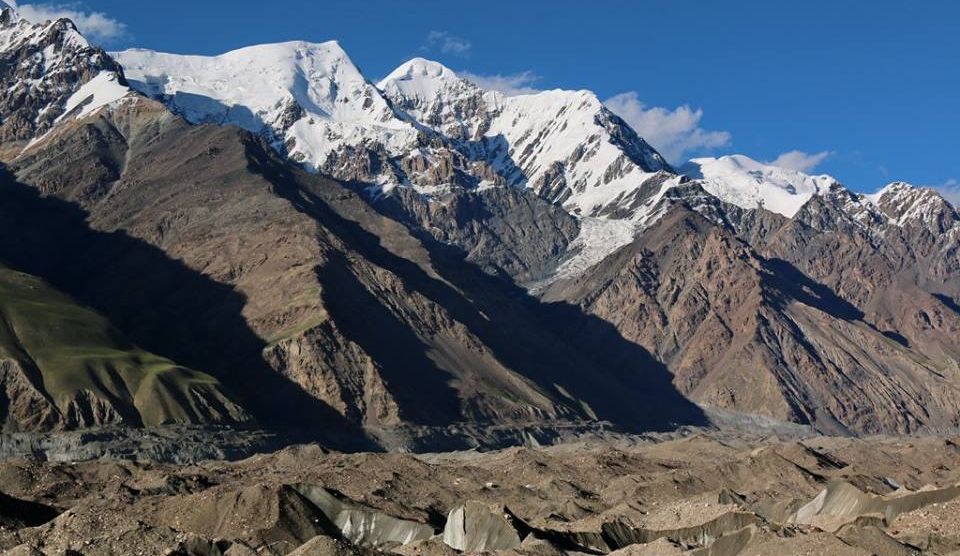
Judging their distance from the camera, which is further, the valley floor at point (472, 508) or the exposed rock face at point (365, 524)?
the exposed rock face at point (365, 524)

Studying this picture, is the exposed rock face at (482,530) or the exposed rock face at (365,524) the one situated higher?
the exposed rock face at (482,530)

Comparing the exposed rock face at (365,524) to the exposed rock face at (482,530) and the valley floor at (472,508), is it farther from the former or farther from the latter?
the exposed rock face at (482,530)

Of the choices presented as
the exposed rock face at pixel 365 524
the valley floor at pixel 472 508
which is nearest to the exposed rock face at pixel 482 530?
the valley floor at pixel 472 508

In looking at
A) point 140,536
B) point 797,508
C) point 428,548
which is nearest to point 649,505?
point 797,508

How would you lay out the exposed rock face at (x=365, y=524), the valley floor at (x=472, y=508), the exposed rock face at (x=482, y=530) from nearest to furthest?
the valley floor at (x=472, y=508)
the exposed rock face at (x=482, y=530)
the exposed rock face at (x=365, y=524)

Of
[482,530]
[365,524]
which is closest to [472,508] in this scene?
[482,530]

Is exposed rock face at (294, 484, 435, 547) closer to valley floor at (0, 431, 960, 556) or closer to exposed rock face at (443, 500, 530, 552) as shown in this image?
valley floor at (0, 431, 960, 556)

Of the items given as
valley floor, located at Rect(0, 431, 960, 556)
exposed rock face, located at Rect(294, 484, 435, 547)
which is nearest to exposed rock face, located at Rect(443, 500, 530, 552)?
valley floor, located at Rect(0, 431, 960, 556)

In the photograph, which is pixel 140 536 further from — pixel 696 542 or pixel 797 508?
pixel 797 508

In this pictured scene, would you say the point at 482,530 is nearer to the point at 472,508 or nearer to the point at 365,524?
the point at 472,508
